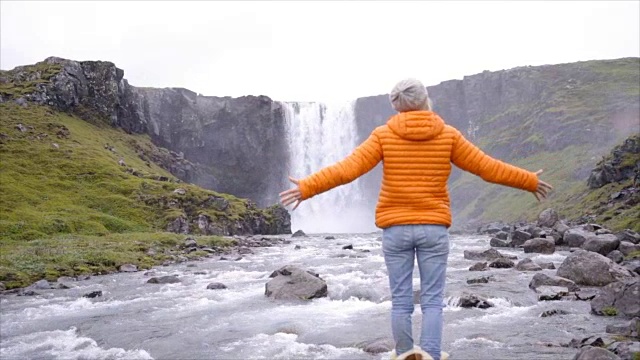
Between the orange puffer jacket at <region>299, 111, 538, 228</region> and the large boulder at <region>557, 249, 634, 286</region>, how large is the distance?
1951 cm

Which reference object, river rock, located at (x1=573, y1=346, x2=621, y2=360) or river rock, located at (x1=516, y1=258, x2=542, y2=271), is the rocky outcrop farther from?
river rock, located at (x1=573, y1=346, x2=621, y2=360)

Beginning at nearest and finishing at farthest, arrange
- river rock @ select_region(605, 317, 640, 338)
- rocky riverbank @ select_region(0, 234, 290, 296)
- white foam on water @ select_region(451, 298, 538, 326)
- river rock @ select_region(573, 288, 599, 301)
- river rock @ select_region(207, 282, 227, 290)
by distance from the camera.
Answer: river rock @ select_region(605, 317, 640, 338) < white foam on water @ select_region(451, 298, 538, 326) < river rock @ select_region(573, 288, 599, 301) < river rock @ select_region(207, 282, 227, 290) < rocky riverbank @ select_region(0, 234, 290, 296)

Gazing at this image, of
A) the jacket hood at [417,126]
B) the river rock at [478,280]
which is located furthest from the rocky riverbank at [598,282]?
the jacket hood at [417,126]

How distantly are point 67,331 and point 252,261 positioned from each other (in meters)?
24.5

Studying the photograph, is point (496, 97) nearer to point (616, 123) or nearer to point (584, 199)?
point (616, 123)

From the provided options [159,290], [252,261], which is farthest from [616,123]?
[159,290]

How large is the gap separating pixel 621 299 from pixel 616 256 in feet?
56.9

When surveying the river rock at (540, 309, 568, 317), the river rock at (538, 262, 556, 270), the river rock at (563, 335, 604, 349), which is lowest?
the river rock at (538, 262, 556, 270)

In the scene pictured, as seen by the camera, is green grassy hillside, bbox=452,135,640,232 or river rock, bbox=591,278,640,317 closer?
river rock, bbox=591,278,640,317

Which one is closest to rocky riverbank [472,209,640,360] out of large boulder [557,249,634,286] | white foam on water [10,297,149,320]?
large boulder [557,249,634,286]

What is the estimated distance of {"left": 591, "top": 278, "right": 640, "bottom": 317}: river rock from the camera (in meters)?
17.0

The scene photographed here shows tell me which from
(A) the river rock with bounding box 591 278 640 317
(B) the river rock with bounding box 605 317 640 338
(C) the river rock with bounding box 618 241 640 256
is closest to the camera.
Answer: (B) the river rock with bounding box 605 317 640 338

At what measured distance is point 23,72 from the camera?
4825 inches

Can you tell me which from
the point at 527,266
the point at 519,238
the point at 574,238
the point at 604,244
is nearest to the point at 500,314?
the point at 527,266
